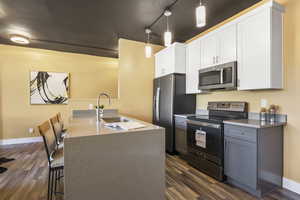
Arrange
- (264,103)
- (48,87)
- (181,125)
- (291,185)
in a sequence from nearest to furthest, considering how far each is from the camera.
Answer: (291,185)
(264,103)
(181,125)
(48,87)

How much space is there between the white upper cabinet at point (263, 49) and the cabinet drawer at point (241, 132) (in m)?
0.61

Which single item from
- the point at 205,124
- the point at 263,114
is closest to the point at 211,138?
the point at 205,124

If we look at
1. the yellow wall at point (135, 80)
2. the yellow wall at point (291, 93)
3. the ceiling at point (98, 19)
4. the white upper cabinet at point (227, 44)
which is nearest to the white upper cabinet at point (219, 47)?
the white upper cabinet at point (227, 44)

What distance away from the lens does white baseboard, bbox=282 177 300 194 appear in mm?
1960

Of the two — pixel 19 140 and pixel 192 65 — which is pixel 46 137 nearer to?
pixel 192 65

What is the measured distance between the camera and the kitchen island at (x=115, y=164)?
50.6 inches

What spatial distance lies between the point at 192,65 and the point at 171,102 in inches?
35.3

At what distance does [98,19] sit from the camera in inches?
112

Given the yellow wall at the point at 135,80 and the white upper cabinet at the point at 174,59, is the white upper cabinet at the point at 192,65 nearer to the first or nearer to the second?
the white upper cabinet at the point at 174,59

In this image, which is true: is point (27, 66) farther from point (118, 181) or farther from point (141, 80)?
point (118, 181)

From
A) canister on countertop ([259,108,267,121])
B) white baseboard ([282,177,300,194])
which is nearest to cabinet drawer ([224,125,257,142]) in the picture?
canister on countertop ([259,108,267,121])

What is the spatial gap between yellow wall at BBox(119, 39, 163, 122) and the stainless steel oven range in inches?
60.1

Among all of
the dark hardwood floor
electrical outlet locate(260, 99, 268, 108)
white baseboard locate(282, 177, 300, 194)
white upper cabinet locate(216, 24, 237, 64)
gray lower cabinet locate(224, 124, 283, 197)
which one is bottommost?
the dark hardwood floor

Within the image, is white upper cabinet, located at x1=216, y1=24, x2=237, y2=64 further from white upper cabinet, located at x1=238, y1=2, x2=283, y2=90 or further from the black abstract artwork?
the black abstract artwork
